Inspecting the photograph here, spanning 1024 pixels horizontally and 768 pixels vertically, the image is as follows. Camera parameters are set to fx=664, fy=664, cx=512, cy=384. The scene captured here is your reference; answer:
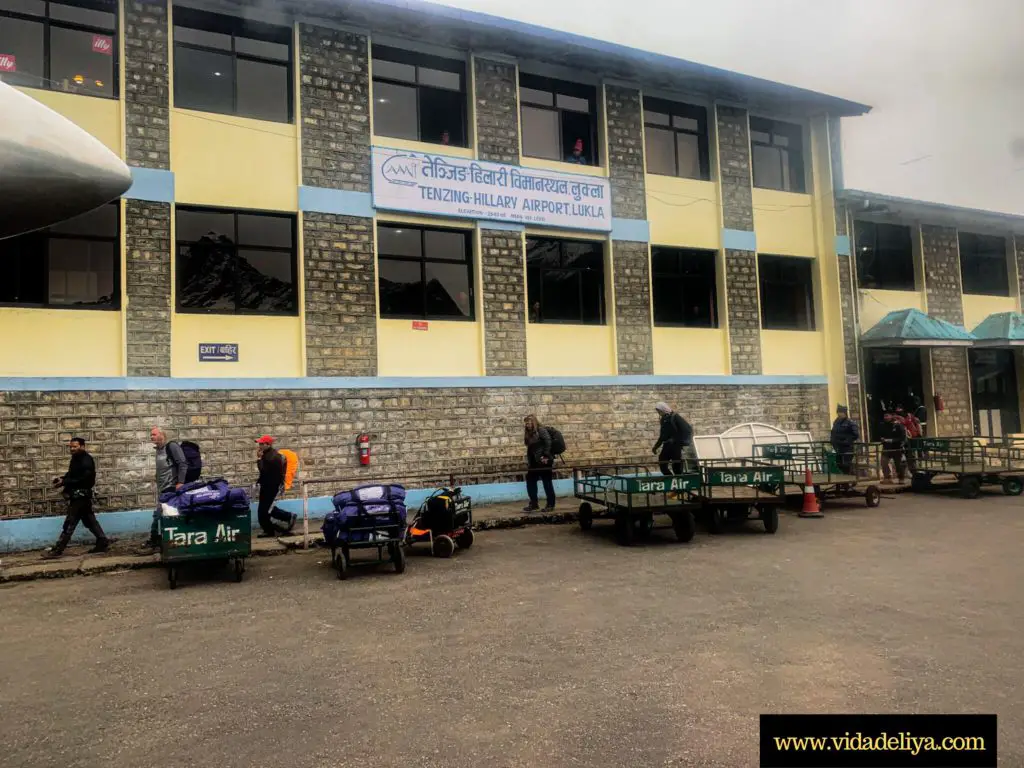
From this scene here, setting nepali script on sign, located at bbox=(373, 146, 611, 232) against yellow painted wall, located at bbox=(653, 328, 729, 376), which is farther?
yellow painted wall, located at bbox=(653, 328, 729, 376)

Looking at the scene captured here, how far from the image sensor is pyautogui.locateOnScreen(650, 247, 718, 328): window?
50.2 feet

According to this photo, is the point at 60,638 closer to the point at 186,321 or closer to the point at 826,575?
the point at 186,321

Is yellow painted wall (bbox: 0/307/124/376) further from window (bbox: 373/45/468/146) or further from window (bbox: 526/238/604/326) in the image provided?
A: window (bbox: 526/238/604/326)

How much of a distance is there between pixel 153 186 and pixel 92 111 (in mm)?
1430

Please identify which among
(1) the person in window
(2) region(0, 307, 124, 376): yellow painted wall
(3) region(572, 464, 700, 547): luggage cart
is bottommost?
(3) region(572, 464, 700, 547): luggage cart

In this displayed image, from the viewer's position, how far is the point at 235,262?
1169cm

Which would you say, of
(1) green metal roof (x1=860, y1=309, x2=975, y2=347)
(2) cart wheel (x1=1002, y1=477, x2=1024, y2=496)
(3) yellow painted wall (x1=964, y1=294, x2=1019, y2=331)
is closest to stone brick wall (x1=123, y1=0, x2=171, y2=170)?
(1) green metal roof (x1=860, y1=309, x2=975, y2=347)

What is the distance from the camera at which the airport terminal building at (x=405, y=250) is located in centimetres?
1067

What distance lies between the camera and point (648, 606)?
639 centimetres

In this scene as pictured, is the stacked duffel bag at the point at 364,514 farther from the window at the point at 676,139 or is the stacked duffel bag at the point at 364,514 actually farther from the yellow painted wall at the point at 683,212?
the window at the point at 676,139

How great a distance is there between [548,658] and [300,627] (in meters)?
2.41

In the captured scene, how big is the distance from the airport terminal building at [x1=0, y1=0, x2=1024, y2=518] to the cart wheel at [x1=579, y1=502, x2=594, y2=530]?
106 inches

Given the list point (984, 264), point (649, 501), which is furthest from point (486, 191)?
point (984, 264)

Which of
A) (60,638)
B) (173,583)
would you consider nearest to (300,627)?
(60,638)
